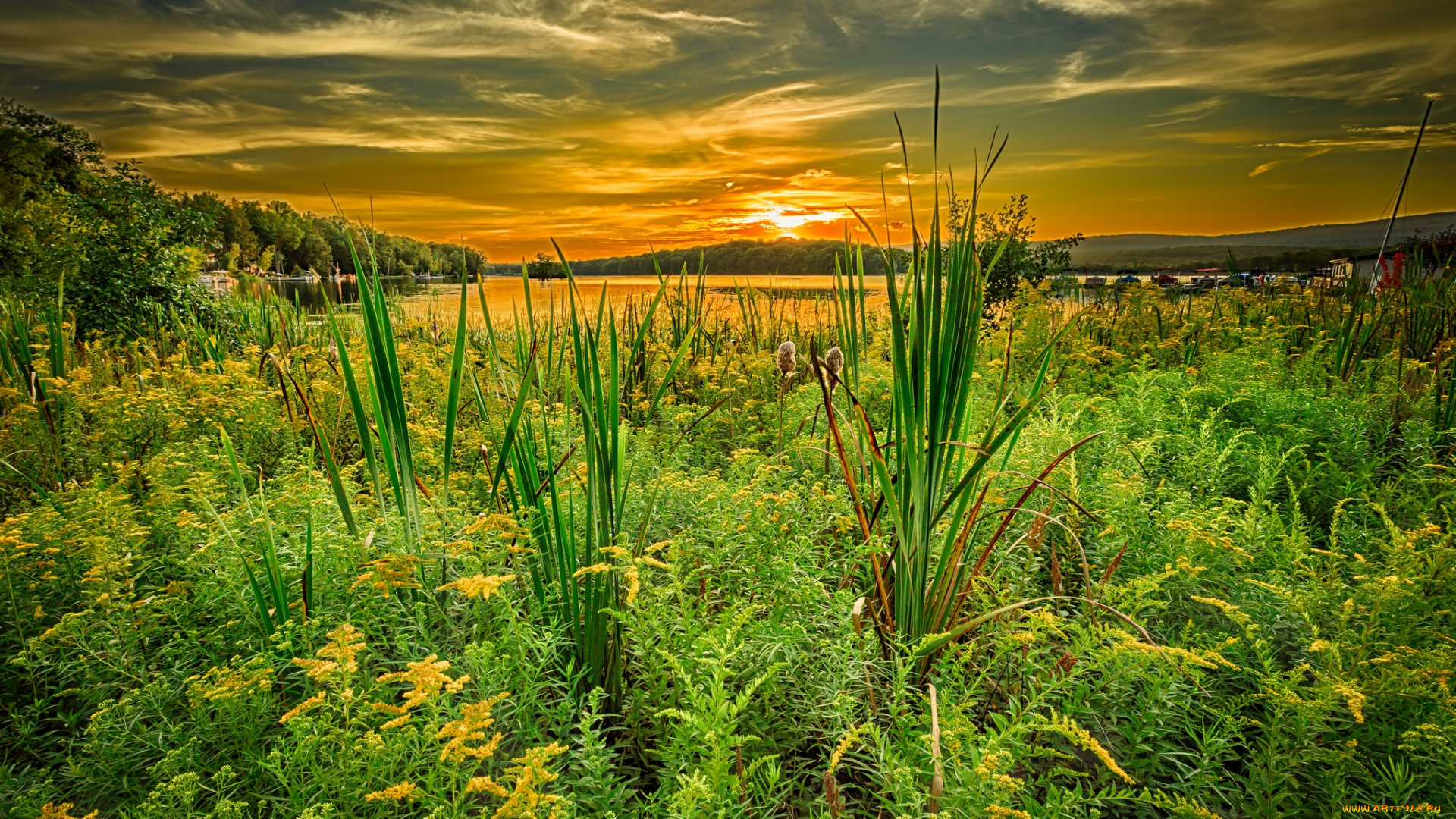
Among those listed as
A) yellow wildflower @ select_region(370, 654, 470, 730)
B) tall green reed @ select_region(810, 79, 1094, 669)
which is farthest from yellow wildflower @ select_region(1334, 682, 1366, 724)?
yellow wildflower @ select_region(370, 654, 470, 730)

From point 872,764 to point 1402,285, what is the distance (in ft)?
27.6

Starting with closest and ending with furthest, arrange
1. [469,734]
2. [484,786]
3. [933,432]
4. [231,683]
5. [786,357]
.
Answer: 1. [484,786]
2. [469,734]
3. [231,683]
4. [933,432]
5. [786,357]

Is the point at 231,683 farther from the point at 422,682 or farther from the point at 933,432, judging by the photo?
the point at 933,432

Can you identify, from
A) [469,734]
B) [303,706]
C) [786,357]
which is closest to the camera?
[469,734]

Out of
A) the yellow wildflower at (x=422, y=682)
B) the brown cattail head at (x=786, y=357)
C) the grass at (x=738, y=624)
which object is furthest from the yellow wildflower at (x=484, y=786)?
the brown cattail head at (x=786, y=357)

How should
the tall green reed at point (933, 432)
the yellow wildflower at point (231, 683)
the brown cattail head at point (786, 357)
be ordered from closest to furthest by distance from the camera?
the yellow wildflower at point (231, 683) < the tall green reed at point (933, 432) < the brown cattail head at point (786, 357)

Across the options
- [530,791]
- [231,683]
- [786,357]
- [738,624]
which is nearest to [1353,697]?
[738,624]

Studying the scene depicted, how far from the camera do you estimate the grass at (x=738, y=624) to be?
149 cm

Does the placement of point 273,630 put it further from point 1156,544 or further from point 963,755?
point 1156,544

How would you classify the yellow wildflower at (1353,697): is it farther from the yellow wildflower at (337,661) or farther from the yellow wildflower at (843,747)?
the yellow wildflower at (337,661)

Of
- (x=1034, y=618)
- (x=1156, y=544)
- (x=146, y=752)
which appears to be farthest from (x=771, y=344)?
(x=146, y=752)

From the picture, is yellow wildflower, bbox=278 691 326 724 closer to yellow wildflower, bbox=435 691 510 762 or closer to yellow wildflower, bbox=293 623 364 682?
yellow wildflower, bbox=293 623 364 682

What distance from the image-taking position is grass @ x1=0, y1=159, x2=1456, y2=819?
149cm

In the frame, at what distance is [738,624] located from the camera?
1.61 m
